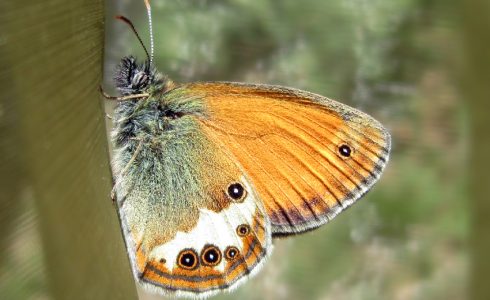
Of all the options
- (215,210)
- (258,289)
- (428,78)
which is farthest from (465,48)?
(215,210)

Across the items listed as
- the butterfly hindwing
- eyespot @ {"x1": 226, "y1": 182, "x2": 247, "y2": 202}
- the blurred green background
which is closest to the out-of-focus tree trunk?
the butterfly hindwing

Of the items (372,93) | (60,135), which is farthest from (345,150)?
(372,93)

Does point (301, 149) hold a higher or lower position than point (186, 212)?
higher

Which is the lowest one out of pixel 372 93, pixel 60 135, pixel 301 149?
pixel 372 93

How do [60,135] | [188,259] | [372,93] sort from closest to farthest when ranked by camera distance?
[60,135] → [188,259] → [372,93]

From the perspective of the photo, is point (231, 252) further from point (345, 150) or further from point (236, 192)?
point (345, 150)

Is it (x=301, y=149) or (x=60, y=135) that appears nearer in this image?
(x=60, y=135)

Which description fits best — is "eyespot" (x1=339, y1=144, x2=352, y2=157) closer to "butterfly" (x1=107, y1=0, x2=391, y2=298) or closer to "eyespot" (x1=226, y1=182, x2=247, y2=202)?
"butterfly" (x1=107, y1=0, x2=391, y2=298)

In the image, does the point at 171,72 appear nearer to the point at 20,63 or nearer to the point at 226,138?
the point at 226,138
